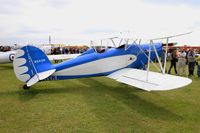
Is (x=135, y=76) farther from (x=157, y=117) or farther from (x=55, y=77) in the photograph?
(x=55, y=77)

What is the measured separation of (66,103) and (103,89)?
7.90 feet

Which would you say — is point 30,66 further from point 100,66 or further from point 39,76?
point 100,66

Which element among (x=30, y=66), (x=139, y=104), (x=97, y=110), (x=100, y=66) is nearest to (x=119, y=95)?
(x=139, y=104)

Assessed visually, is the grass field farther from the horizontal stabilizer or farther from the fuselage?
the fuselage

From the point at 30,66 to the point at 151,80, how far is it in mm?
4046

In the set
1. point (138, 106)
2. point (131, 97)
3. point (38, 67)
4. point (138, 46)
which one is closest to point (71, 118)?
point (138, 106)

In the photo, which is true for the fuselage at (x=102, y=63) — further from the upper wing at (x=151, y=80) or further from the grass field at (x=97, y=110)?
the grass field at (x=97, y=110)

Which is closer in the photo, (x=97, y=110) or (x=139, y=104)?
(x=97, y=110)

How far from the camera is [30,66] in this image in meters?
8.05

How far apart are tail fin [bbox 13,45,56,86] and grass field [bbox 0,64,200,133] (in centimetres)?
54

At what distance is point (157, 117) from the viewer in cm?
554

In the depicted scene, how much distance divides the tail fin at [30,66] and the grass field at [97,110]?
0.54 meters

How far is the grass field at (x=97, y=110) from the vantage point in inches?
194

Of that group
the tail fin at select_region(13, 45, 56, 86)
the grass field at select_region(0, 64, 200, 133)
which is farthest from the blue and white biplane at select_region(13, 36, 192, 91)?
the grass field at select_region(0, 64, 200, 133)
